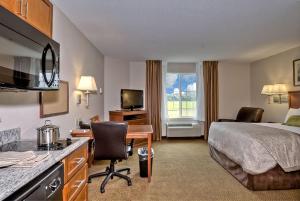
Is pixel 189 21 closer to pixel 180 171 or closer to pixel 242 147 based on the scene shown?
pixel 242 147

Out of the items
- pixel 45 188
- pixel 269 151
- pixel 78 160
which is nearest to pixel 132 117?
pixel 269 151

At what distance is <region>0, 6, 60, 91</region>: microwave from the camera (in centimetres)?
112

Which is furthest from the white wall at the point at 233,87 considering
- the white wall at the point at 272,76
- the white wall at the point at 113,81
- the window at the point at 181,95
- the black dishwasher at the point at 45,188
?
the black dishwasher at the point at 45,188

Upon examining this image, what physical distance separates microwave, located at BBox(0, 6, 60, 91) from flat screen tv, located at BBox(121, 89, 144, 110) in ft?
12.8

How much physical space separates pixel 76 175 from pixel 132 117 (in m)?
3.94

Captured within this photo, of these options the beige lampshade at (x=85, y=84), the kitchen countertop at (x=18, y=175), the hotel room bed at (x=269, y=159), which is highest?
the beige lampshade at (x=85, y=84)

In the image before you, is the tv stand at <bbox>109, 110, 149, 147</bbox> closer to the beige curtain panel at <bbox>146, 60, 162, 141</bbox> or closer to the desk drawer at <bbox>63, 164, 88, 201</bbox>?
the beige curtain panel at <bbox>146, 60, 162, 141</bbox>

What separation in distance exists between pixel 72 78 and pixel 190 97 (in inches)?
167

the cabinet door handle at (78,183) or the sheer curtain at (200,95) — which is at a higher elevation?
the sheer curtain at (200,95)

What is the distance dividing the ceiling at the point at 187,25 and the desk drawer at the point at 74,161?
178cm

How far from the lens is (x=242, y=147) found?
2.92 meters

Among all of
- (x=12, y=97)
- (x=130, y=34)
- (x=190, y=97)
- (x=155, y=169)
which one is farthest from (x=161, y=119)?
(x=12, y=97)

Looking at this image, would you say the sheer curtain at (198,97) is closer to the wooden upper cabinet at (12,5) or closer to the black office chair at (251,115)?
the black office chair at (251,115)

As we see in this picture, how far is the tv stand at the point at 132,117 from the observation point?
530cm
